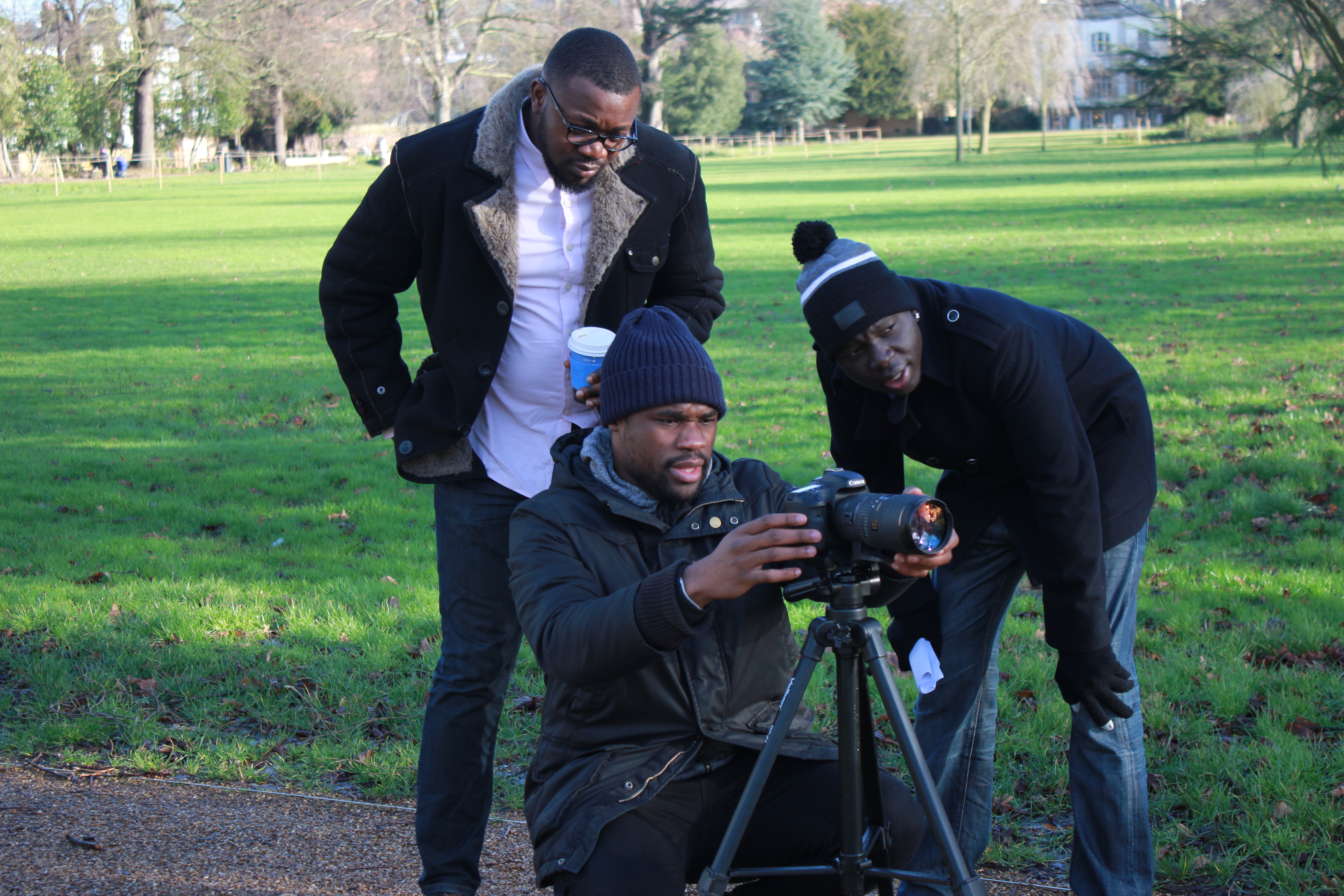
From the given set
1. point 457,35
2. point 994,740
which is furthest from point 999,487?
point 457,35

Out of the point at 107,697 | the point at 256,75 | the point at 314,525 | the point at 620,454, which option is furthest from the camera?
the point at 256,75

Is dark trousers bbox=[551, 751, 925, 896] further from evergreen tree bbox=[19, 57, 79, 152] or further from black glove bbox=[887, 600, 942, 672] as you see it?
evergreen tree bbox=[19, 57, 79, 152]

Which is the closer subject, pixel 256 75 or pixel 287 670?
pixel 287 670

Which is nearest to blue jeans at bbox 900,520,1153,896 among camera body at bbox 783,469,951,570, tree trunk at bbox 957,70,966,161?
camera body at bbox 783,469,951,570

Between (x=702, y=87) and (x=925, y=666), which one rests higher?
(x=702, y=87)

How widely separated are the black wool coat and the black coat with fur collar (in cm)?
71

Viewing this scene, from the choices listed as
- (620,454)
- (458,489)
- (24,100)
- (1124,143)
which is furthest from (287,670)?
(1124,143)

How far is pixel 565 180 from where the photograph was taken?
134 inches

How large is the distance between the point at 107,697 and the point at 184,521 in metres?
2.91

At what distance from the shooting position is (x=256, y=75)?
5559cm

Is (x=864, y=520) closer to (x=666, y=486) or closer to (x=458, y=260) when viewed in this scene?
(x=666, y=486)

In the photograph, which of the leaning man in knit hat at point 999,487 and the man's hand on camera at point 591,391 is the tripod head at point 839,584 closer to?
the leaning man in knit hat at point 999,487

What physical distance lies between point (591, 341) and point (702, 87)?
82807mm

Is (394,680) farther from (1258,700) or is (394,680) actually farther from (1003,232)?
(1003,232)
